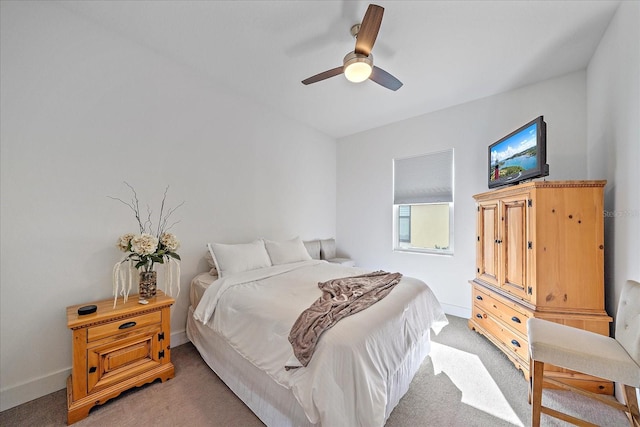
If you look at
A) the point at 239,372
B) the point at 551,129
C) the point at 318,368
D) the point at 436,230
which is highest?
the point at 551,129

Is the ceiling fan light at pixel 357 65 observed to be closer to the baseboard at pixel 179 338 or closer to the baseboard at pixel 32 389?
the baseboard at pixel 179 338

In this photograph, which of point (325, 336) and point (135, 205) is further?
point (135, 205)

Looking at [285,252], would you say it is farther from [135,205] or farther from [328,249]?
[135,205]

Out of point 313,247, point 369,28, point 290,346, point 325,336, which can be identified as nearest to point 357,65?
point 369,28

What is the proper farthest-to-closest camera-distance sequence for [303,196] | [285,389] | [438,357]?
[303,196] < [438,357] < [285,389]

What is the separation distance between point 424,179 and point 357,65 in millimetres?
2393

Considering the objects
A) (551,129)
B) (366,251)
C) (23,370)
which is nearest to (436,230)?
(366,251)

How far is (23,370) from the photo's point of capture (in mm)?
1774

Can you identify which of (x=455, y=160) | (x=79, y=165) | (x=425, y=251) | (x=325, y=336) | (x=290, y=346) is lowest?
(x=290, y=346)

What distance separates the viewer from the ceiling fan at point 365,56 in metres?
1.63

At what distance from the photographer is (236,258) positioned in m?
2.59

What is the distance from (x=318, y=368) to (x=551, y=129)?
3486 mm

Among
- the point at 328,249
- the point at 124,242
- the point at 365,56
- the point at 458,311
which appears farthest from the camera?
the point at 328,249

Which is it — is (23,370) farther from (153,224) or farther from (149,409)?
(153,224)
